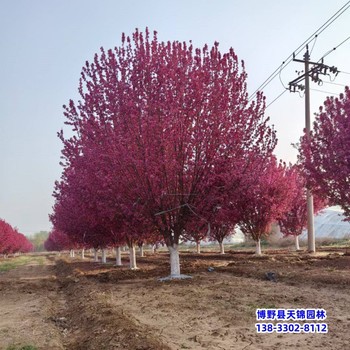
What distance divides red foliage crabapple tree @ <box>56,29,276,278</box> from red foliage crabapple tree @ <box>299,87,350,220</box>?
149 inches

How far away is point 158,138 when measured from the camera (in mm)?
11148

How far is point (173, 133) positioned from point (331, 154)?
739 cm

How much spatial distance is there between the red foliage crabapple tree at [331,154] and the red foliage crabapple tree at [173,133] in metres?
3.78

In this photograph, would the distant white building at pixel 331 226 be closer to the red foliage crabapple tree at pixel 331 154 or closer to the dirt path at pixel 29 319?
the red foliage crabapple tree at pixel 331 154

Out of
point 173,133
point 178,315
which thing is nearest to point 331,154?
point 173,133

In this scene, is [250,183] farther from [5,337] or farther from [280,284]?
[5,337]

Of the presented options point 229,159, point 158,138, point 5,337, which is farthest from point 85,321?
point 229,159

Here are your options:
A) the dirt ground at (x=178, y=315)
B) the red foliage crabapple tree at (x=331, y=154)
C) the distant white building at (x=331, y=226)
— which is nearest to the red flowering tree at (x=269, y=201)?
the red foliage crabapple tree at (x=331, y=154)

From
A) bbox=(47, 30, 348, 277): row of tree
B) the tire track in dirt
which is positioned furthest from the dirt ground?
bbox=(47, 30, 348, 277): row of tree

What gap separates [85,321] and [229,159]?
627cm

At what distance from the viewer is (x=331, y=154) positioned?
1545 centimetres

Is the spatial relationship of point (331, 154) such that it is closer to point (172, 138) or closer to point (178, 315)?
point (172, 138)

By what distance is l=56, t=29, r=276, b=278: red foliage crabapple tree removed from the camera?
443 inches

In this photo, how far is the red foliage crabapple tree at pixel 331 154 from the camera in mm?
14750
